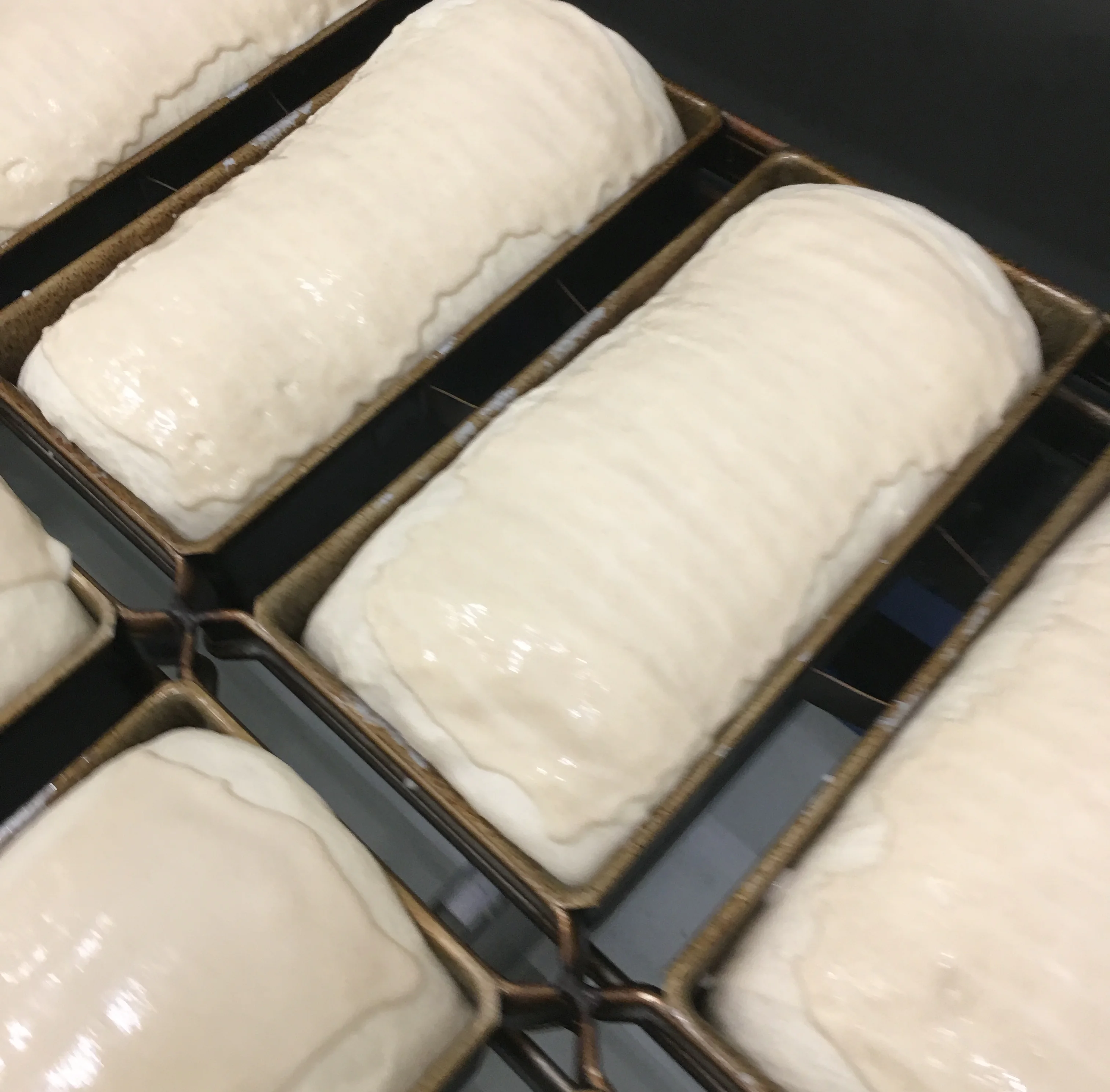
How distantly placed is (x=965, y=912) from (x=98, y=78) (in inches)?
51.9

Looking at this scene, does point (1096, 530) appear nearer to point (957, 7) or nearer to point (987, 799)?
point (987, 799)

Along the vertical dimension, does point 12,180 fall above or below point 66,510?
above

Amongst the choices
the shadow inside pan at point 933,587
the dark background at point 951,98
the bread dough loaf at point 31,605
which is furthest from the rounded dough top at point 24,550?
the dark background at point 951,98

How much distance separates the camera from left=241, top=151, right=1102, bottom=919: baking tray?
76 cm

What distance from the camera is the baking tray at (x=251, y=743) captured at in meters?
0.69

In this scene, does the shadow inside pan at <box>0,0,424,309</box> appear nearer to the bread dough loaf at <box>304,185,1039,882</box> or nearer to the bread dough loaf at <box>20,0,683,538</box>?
the bread dough loaf at <box>20,0,683,538</box>

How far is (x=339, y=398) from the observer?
100 centimetres

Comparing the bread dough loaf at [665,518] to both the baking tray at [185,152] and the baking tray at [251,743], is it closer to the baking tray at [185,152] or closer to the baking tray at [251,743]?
the baking tray at [251,743]

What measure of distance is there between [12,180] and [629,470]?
874 millimetres

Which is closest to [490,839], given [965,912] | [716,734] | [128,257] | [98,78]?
[716,734]

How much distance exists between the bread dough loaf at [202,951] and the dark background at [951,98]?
101 cm

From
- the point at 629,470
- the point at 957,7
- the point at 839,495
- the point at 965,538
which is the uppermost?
Answer: the point at 957,7

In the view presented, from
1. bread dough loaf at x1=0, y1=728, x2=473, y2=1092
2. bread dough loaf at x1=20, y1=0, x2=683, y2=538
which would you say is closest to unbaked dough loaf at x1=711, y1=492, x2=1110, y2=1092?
bread dough loaf at x1=0, y1=728, x2=473, y2=1092

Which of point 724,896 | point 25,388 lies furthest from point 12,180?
point 724,896
